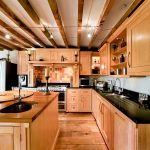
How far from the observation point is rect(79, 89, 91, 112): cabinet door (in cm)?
598

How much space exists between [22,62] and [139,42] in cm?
499

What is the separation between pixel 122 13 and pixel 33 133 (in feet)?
8.25

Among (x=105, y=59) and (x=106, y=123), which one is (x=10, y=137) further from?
(x=105, y=59)

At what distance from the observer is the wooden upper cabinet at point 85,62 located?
250 inches

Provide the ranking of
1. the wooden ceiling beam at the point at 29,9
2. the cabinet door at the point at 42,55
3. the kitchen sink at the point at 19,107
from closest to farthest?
the kitchen sink at the point at 19,107, the wooden ceiling beam at the point at 29,9, the cabinet door at the point at 42,55

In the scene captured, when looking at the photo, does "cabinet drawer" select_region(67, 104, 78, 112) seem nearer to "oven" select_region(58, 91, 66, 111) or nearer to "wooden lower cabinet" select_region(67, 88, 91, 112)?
"wooden lower cabinet" select_region(67, 88, 91, 112)

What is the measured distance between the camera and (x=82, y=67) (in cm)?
637

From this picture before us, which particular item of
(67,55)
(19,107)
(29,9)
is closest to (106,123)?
(19,107)

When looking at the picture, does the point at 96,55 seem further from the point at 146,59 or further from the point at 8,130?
the point at 8,130

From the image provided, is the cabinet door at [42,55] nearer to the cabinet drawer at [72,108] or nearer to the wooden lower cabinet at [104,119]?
the cabinet drawer at [72,108]

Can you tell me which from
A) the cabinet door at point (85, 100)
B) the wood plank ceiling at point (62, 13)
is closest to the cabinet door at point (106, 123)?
the wood plank ceiling at point (62, 13)

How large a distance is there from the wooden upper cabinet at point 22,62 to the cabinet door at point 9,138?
191 inches

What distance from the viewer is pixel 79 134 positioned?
3898 millimetres

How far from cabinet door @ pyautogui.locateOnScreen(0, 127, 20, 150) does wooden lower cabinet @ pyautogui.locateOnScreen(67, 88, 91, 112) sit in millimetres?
4329
